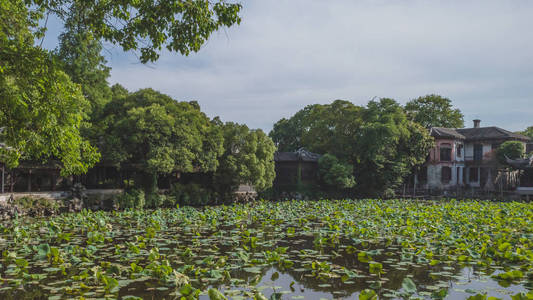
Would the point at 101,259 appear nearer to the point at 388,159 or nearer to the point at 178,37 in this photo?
the point at 178,37

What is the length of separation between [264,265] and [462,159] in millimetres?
34336

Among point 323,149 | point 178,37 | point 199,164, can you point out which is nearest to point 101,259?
point 178,37

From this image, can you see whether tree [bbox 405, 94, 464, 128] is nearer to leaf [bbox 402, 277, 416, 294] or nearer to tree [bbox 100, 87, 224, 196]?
tree [bbox 100, 87, 224, 196]

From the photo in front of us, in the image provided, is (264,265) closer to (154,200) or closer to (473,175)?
(154,200)

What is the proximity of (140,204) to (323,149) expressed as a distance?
58.0 feet

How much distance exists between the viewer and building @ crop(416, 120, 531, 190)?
34.6 metres

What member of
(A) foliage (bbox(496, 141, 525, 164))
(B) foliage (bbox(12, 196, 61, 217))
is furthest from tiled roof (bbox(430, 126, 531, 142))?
(B) foliage (bbox(12, 196, 61, 217))

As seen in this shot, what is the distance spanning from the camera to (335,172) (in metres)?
27.7

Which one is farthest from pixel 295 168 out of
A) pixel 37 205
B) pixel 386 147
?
pixel 37 205

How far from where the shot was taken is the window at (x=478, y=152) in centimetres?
3584

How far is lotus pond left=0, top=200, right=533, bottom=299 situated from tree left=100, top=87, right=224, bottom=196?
7498 millimetres

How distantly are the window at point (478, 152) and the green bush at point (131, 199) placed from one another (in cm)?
2985

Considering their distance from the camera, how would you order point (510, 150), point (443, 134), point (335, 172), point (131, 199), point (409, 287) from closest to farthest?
point (409, 287), point (131, 199), point (335, 172), point (510, 150), point (443, 134)

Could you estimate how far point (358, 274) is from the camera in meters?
6.73
